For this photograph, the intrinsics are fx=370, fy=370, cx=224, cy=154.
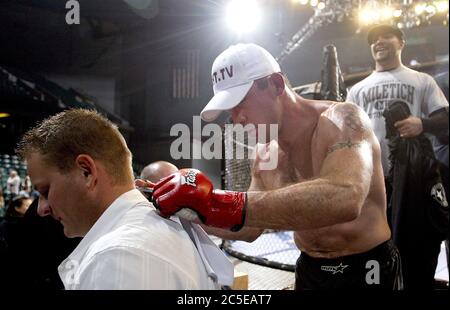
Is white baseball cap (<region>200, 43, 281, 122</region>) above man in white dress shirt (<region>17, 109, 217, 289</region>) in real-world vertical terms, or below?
above

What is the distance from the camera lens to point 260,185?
5.57 ft

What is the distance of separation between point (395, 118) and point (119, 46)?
8.83 metres

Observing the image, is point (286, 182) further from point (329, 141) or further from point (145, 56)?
point (145, 56)

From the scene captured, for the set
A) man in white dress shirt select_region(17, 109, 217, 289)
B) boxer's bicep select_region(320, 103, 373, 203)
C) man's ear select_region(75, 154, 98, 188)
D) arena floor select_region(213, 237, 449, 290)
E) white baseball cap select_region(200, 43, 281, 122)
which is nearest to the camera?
man in white dress shirt select_region(17, 109, 217, 289)

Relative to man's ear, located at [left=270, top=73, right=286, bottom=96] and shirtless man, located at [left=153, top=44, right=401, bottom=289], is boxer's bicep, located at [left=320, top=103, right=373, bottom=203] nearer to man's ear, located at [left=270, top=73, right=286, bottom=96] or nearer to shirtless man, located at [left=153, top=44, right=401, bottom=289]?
shirtless man, located at [left=153, top=44, right=401, bottom=289]

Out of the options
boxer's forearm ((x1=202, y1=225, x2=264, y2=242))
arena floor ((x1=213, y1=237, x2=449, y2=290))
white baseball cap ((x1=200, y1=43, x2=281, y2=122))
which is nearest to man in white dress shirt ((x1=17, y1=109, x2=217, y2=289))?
white baseball cap ((x1=200, y1=43, x2=281, y2=122))

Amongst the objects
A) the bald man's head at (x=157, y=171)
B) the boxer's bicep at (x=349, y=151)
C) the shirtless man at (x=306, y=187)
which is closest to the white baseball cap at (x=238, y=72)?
the shirtless man at (x=306, y=187)

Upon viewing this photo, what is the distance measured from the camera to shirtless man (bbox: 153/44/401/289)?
2.92 ft

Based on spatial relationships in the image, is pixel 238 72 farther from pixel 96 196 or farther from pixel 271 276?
pixel 271 276

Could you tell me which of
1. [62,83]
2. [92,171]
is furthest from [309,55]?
[92,171]

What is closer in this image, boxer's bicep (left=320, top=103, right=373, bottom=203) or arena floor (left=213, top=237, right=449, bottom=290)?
boxer's bicep (left=320, top=103, right=373, bottom=203)

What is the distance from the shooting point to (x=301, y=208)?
0.92m

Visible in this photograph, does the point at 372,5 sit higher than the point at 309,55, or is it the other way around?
the point at 309,55

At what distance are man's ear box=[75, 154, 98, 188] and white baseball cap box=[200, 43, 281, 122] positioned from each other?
1.57 ft
